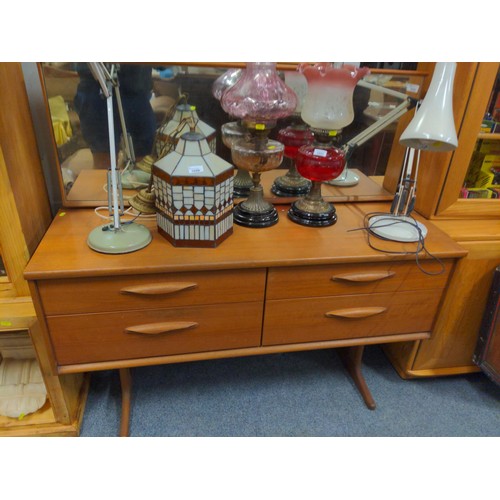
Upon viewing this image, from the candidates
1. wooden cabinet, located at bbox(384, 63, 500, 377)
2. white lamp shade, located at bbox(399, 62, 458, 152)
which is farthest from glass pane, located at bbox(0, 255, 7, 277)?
wooden cabinet, located at bbox(384, 63, 500, 377)

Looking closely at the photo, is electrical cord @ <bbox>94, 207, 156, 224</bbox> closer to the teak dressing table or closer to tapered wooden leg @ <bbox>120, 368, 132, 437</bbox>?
the teak dressing table

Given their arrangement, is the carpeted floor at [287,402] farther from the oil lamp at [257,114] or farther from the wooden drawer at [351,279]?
the oil lamp at [257,114]

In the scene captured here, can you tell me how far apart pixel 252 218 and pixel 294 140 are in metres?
0.32

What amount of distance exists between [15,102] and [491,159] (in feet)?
Answer: 4.85

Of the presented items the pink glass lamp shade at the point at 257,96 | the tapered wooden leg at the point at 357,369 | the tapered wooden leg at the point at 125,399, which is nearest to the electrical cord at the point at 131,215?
the pink glass lamp shade at the point at 257,96

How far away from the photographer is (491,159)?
133cm

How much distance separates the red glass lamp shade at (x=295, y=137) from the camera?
127 centimetres

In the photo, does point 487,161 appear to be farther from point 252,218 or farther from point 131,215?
point 131,215

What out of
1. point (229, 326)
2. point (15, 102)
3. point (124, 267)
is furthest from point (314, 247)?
point (15, 102)

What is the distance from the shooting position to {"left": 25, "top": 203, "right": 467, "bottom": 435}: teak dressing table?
3.22ft

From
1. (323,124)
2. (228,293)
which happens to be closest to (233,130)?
(323,124)

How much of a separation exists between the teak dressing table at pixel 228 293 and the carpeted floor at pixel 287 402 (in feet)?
1.16

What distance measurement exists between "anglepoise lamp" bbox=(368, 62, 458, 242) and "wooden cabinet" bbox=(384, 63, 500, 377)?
0.11 m

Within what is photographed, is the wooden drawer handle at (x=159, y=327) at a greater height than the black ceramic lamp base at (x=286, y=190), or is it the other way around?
the black ceramic lamp base at (x=286, y=190)
